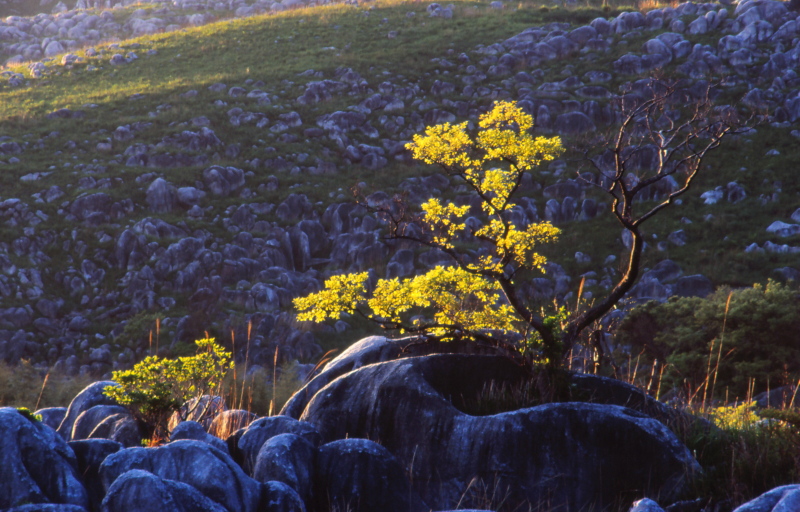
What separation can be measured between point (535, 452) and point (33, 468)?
237 inches

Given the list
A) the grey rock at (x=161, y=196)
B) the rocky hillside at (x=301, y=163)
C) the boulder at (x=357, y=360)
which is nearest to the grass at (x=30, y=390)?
the rocky hillside at (x=301, y=163)

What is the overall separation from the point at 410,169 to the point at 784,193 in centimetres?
2307

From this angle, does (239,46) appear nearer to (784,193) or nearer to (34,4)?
(784,193)

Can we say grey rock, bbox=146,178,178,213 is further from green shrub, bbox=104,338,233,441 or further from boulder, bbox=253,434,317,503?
boulder, bbox=253,434,317,503

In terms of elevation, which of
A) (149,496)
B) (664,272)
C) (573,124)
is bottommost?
(664,272)

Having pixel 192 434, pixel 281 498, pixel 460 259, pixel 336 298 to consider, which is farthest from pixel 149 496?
pixel 460 259

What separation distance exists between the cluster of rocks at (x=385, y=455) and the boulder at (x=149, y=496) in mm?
14

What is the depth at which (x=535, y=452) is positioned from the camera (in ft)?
26.0

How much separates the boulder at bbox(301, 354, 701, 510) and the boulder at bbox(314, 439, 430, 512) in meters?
0.70

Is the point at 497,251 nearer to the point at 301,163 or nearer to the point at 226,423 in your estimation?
the point at 226,423

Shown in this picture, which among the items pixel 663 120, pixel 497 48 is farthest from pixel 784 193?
pixel 497 48

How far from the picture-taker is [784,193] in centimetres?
3503

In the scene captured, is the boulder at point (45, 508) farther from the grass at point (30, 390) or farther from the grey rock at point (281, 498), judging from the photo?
the grass at point (30, 390)

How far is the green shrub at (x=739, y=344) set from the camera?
55.6ft
